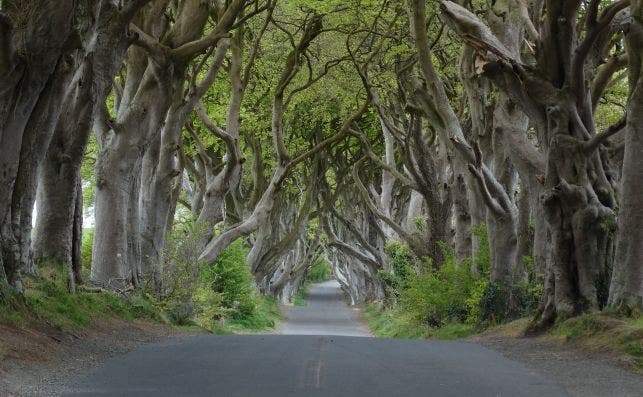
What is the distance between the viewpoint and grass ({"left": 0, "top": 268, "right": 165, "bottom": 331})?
435 inches

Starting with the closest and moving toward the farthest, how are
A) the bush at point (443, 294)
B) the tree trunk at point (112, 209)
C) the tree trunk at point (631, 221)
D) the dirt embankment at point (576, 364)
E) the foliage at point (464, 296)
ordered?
the dirt embankment at point (576, 364) < the tree trunk at point (631, 221) < the tree trunk at point (112, 209) < the foliage at point (464, 296) < the bush at point (443, 294)

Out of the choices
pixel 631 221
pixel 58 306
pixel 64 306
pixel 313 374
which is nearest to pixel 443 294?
pixel 631 221

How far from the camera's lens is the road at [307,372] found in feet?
26.7

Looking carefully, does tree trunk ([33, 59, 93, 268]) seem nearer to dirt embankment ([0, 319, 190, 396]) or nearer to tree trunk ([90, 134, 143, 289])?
dirt embankment ([0, 319, 190, 396])

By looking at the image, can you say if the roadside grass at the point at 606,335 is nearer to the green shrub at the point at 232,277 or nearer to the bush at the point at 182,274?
the bush at the point at 182,274

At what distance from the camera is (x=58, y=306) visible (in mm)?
12883

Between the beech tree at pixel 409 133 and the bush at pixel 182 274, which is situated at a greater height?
the beech tree at pixel 409 133

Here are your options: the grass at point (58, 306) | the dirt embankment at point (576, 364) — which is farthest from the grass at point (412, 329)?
the grass at point (58, 306)

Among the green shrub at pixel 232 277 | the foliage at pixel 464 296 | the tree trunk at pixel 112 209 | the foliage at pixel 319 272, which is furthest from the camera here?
the foliage at pixel 319 272

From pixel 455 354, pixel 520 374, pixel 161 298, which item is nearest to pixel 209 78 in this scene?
pixel 161 298

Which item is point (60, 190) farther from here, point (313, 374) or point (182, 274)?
point (313, 374)

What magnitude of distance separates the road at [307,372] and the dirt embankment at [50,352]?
0.28 m

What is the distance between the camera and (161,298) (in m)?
19.3

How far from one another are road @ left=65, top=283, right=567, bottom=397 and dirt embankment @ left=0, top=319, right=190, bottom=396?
280 mm
